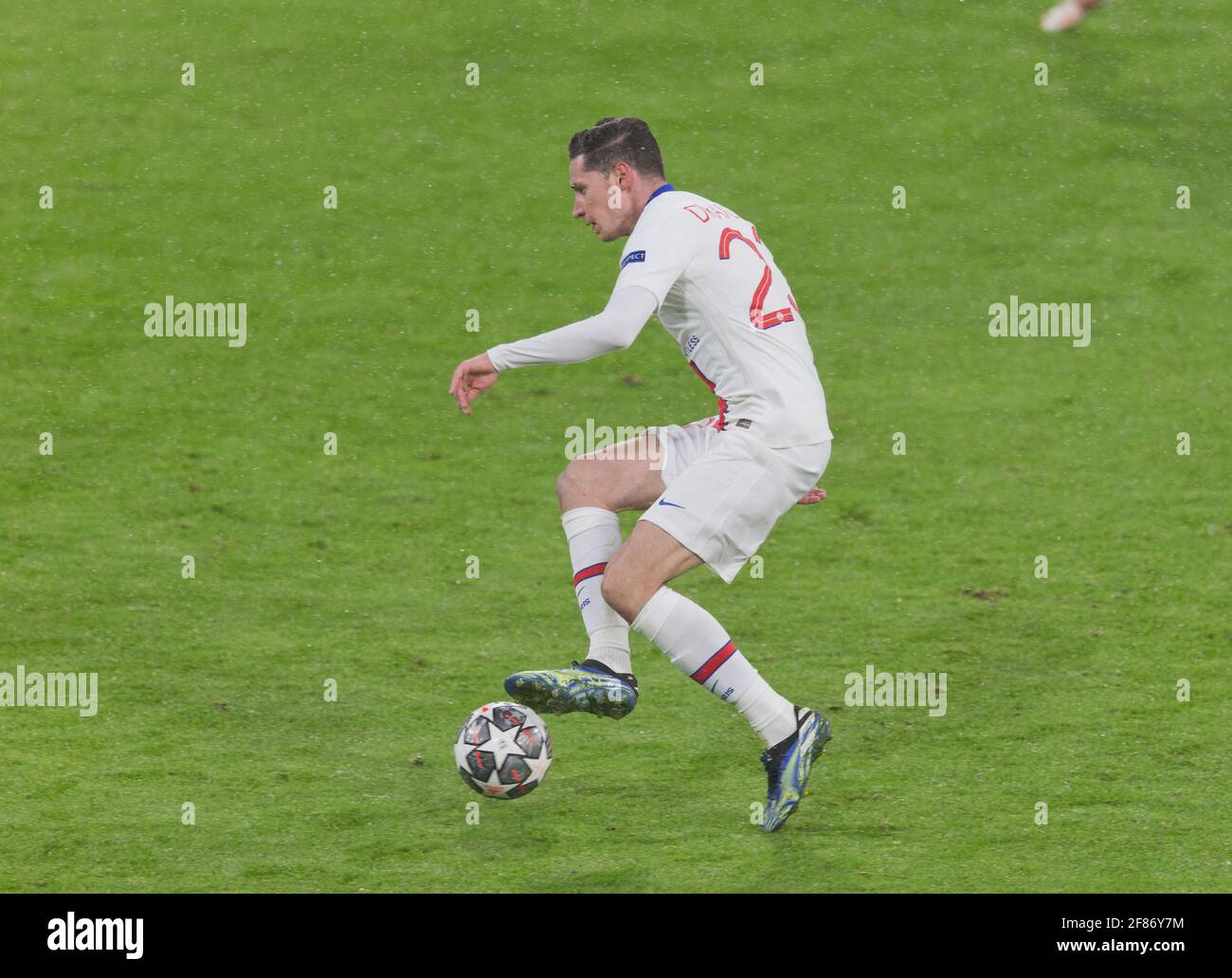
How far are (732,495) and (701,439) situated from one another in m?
0.50

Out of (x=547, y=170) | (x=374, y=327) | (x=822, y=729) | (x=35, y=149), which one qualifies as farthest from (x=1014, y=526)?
(x=35, y=149)

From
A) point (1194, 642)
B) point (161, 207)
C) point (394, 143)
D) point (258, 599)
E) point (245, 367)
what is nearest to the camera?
point (1194, 642)

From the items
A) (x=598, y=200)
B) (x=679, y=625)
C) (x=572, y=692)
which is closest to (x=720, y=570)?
(x=679, y=625)

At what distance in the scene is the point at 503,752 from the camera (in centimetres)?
598

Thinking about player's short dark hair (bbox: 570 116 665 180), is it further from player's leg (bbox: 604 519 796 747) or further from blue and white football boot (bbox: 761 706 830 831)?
blue and white football boot (bbox: 761 706 830 831)

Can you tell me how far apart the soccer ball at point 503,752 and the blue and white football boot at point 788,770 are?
0.86m

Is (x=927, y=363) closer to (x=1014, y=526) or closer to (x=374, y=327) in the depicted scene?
(x=1014, y=526)

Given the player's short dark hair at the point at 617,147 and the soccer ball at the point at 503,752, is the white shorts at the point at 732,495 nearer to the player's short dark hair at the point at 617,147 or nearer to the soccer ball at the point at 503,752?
the soccer ball at the point at 503,752

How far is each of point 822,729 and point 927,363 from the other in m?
6.19

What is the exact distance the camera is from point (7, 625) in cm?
818

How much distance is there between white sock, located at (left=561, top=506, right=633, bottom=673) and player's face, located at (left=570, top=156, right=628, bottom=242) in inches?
44.8

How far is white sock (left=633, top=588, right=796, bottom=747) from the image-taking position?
5914mm

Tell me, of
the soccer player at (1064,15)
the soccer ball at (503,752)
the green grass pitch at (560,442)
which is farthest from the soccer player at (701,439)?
the soccer player at (1064,15)

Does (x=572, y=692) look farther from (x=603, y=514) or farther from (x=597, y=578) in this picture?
(x=603, y=514)
